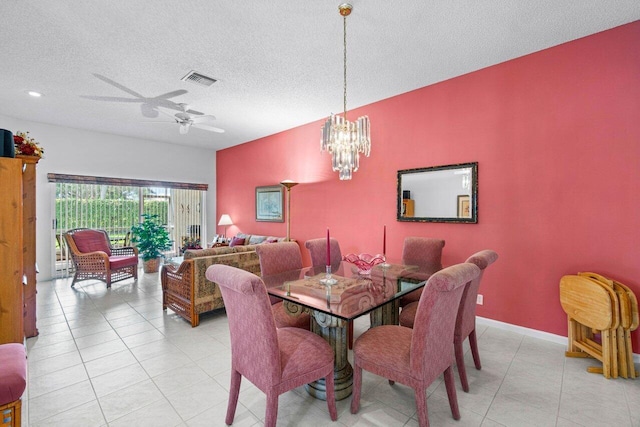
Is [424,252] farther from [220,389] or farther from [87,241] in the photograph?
[87,241]

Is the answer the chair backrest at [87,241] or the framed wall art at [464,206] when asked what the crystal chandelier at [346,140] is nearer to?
the framed wall art at [464,206]

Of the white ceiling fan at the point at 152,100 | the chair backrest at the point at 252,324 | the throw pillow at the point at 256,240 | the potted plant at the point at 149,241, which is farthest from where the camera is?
the potted plant at the point at 149,241

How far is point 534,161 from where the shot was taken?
9.21ft

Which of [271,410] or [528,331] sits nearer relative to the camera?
[271,410]

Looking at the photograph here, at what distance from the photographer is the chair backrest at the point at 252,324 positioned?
1388 millimetres

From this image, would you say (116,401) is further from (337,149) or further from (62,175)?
(62,175)

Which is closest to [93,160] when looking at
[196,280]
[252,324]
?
[196,280]

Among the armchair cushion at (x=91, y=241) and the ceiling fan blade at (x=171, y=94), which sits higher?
the ceiling fan blade at (x=171, y=94)

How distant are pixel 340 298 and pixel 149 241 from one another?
5.15 meters

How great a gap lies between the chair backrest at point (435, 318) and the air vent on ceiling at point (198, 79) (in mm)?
3188

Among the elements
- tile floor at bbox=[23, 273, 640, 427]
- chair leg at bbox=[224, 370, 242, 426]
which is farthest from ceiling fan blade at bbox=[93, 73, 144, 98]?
chair leg at bbox=[224, 370, 242, 426]

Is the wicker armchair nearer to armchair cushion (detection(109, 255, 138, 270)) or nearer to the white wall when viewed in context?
armchair cushion (detection(109, 255, 138, 270))

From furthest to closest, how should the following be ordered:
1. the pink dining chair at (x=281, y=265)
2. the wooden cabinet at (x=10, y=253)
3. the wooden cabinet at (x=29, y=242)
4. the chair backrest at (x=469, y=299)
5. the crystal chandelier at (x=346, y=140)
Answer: the wooden cabinet at (x=29, y=242)
the crystal chandelier at (x=346, y=140)
the pink dining chair at (x=281, y=265)
the chair backrest at (x=469, y=299)
the wooden cabinet at (x=10, y=253)

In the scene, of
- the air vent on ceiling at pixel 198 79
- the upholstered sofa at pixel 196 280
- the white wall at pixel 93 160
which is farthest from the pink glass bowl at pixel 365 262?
the white wall at pixel 93 160
